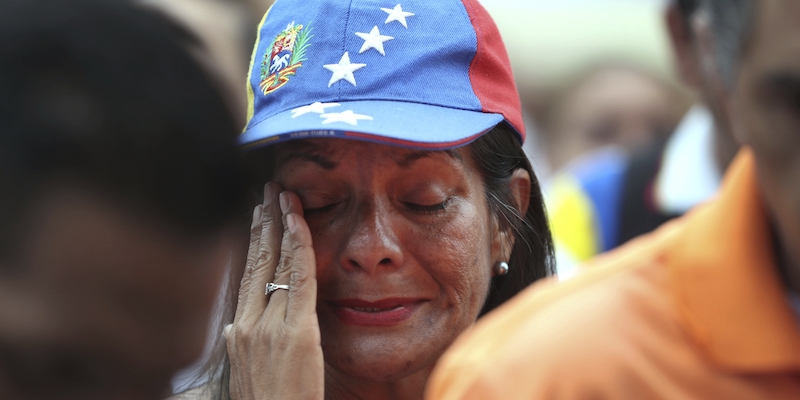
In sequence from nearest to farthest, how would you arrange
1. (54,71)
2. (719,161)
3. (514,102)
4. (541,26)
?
1. (54,71)
2. (514,102)
3. (719,161)
4. (541,26)

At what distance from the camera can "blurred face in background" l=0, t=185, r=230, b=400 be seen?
1.08m

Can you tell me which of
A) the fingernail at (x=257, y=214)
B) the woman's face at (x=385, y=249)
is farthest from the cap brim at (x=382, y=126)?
the fingernail at (x=257, y=214)

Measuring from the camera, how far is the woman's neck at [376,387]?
93.8 inches

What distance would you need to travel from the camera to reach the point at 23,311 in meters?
1.08

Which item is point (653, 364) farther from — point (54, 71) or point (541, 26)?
point (541, 26)

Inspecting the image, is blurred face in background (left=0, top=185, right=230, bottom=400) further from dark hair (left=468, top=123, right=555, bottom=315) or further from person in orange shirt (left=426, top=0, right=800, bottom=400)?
dark hair (left=468, top=123, right=555, bottom=315)

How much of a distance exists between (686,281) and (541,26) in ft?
26.0

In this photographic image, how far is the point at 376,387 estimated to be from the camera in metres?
2.38

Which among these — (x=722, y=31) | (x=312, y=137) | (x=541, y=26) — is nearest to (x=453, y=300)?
(x=312, y=137)

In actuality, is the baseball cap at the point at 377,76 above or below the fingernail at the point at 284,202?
above

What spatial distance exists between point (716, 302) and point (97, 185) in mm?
950

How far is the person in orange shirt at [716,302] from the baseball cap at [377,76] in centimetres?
73

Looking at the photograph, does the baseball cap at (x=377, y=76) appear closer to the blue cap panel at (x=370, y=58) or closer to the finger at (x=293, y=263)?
the blue cap panel at (x=370, y=58)

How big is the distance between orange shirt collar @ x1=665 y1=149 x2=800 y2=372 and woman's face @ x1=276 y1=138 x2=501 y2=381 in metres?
0.85
